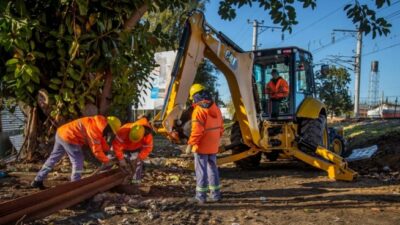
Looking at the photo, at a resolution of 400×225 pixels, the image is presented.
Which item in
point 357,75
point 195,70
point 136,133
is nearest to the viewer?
point 136,133

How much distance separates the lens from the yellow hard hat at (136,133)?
6829 mm

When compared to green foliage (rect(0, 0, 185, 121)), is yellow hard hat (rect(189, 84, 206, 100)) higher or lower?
lower

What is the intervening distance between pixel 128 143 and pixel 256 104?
Result: 135 inches

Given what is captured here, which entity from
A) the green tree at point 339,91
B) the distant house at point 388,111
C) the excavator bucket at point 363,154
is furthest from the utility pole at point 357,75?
the excavator bucket at point 363,154

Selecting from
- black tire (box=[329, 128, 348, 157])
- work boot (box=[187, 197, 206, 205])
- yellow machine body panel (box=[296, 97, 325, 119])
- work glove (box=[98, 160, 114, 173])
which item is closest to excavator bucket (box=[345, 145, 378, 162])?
black tire (box=[329, 128, 348, 157])

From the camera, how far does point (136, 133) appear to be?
6836mm

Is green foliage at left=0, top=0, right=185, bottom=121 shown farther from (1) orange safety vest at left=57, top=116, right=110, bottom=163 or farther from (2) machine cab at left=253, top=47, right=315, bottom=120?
(2) machine cab at left=253, top=47, right=315, bottom=120

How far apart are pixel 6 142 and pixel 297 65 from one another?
7.00 meters

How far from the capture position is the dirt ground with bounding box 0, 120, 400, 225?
19.7 ft

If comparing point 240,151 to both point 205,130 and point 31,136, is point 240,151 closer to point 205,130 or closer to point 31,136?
point 205,130

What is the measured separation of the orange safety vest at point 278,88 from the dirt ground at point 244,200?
1.67m

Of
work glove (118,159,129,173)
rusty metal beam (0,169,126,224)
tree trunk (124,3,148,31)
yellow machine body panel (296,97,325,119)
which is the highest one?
tree trunk (124,3,148,31)

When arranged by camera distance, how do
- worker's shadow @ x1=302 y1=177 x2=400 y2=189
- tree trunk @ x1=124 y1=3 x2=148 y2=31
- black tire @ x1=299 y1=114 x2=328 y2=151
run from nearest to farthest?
1. worker's shadow @ x1=302 y1=177 x2=400 y2=189
2. tree trunk @ x1=124 y1=3 x2=148 y2=31
3. black tire @ x1=299 y1=114 x2=328 y2=151

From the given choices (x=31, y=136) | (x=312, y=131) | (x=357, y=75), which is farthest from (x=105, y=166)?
(x=357, y=75)
